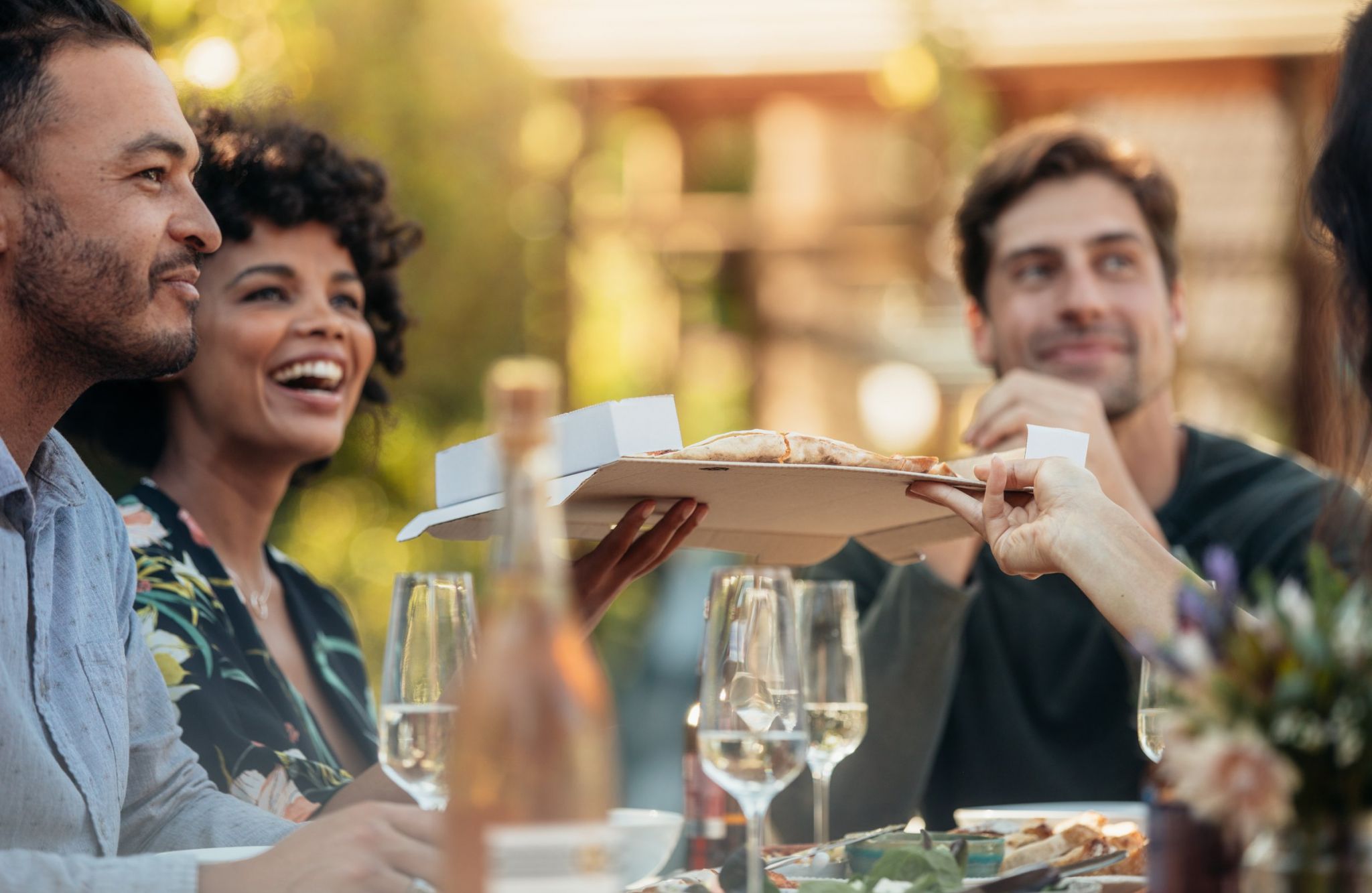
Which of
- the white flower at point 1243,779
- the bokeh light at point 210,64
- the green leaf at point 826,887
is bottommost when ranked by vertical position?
the green leaf at point 826,887

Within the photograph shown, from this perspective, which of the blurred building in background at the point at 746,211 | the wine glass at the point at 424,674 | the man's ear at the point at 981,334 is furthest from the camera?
the blurred building in background at the point at 746,211

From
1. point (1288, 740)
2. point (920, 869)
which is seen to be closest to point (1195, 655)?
point (1288, 740)

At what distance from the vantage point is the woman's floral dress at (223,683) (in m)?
2.11

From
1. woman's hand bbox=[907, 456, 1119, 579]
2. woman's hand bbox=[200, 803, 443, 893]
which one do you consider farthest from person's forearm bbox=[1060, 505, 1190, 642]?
woman's hand bbox=[200, 803, 443, 893]

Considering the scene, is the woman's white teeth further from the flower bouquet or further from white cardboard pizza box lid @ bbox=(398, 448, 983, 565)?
the flower bouquet

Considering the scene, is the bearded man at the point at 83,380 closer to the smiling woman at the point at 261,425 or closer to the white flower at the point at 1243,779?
the smiling woman at the point at 261,425

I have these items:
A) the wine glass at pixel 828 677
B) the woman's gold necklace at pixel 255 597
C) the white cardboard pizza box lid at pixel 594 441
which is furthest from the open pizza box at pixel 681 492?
the woman's gold necklace at pixel 255 597

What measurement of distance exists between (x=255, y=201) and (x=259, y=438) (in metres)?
0.46

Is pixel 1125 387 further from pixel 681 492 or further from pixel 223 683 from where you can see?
pixel 223 683

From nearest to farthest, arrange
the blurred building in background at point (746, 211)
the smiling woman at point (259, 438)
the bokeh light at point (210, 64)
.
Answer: the smiling woman at point (259, 438)
the bokeh light at point (210, 64)
the blurred building in background at point (746, 211)

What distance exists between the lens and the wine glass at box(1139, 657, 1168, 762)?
5.52 feet

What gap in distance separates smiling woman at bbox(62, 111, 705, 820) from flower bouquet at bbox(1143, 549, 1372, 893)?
158 centimetres

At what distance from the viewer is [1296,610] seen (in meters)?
0.90

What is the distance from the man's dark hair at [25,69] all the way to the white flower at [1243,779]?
62.6 inches
